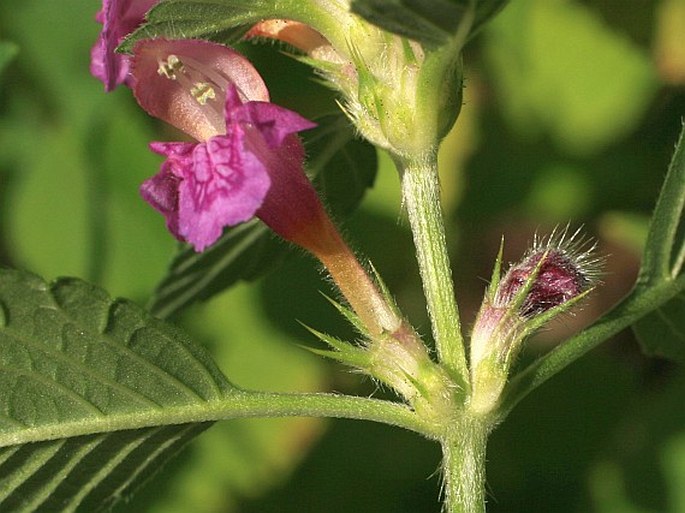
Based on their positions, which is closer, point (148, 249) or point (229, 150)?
point (229, 150)

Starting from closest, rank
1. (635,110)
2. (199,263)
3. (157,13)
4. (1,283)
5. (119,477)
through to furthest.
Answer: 1. (157,13)
2. (1,283)
3. (119,477)
4. (199,263)
5. (635,110)

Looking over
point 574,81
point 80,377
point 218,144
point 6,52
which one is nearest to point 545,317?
point 218,144

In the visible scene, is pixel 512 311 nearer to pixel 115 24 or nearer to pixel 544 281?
pixel 544 281

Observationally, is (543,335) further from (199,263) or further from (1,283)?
(1,283)

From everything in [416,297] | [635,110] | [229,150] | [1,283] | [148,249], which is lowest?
[416,297]

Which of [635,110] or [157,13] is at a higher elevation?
[157,13]

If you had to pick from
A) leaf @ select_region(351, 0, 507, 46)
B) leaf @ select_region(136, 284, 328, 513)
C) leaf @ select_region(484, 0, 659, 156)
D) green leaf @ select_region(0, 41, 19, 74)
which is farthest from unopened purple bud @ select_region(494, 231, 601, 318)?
leaf @ select_region(484, 0, 659, 156)

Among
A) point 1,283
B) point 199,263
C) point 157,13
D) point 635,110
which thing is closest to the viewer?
point 157,13

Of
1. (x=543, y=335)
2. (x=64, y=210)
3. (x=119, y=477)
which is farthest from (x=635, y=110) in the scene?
(x=119, y=477)
